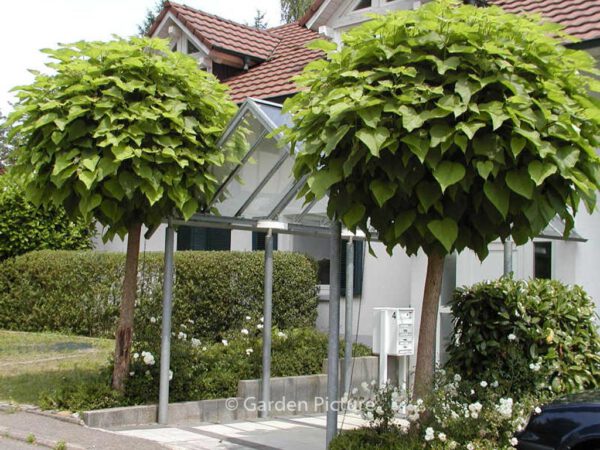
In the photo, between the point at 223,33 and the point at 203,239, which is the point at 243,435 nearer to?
the point at 203,239

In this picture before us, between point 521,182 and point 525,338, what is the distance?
2281 millimetres

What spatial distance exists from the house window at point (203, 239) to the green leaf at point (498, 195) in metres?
12.3

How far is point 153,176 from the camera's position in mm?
8500

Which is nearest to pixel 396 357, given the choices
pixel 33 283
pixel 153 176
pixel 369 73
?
pixel 153 176

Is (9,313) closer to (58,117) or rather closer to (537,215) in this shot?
→ (58,117)

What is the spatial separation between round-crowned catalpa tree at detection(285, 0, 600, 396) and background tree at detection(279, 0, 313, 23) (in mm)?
31139

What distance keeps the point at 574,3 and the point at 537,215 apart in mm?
8273

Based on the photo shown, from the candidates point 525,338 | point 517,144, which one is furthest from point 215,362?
point 517,144

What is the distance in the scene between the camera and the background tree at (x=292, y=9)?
36594 mm

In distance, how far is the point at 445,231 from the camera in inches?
236

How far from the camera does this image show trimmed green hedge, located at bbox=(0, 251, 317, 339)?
14203 millimetres

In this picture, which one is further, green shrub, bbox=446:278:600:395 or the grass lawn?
the grass lawn

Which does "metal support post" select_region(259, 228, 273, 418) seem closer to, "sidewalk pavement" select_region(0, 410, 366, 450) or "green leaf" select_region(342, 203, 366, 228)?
"sidewalk pavement" select_region(0, 410, 366, 450)

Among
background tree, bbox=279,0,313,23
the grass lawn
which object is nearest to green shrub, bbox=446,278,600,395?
the grass lawn
